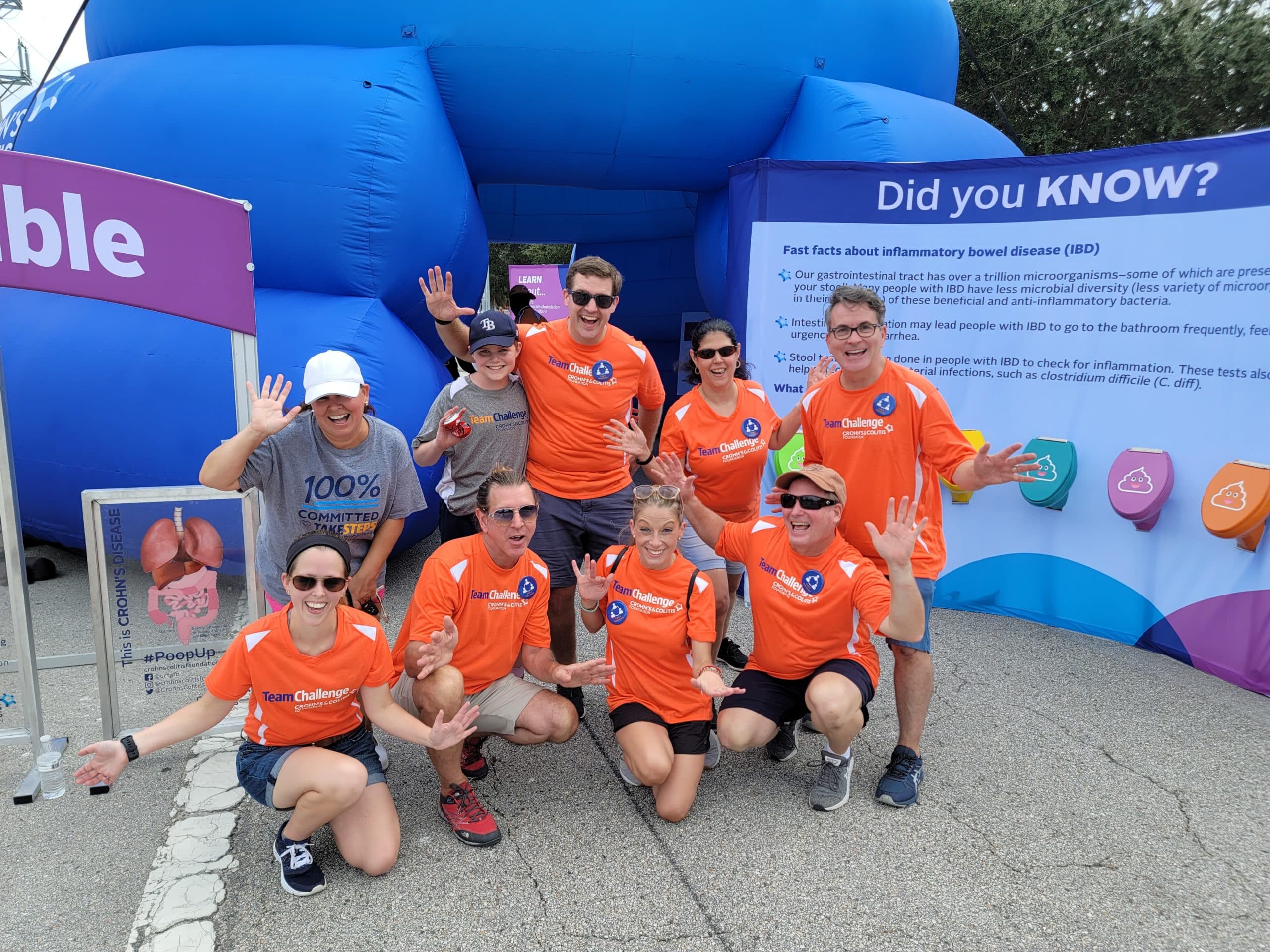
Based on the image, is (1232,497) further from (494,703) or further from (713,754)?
(494,703)

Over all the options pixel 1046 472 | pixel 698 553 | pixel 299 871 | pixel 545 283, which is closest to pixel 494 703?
pixel 299 871

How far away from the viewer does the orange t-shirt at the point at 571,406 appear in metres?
3.34

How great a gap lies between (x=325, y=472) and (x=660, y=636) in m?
1.31

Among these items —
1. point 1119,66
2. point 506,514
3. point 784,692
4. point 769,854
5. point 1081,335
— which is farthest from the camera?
point 1119,66

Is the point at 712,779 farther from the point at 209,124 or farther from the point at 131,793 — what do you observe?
the point at 209,124

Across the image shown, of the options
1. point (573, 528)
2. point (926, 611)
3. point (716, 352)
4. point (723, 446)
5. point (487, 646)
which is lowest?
point (487, 646)

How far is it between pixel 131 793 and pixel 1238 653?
4.75 meters

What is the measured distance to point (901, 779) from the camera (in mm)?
2889

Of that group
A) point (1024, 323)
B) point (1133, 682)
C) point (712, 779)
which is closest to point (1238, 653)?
point (1133, 682)

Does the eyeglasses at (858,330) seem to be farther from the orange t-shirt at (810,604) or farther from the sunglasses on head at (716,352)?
the orange t-shirt at (810,604)

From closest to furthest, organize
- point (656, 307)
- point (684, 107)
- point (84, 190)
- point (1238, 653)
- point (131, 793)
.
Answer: point (84, 190), point (131, 793), point (1238, 653), point (684, 107), point (656, 307)

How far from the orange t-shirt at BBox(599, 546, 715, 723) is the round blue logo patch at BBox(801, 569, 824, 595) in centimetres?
34

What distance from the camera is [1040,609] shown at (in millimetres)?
4551

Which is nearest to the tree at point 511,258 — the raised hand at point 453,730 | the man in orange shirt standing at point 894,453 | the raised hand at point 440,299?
the raised hand at point 440,299
